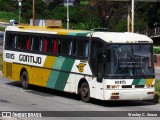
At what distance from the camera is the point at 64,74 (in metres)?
21.0

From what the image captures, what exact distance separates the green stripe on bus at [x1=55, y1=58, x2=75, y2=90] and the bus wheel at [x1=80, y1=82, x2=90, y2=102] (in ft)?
3.85

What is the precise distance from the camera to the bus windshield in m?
18.5

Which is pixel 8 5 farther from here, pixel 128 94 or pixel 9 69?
pixel 128 94

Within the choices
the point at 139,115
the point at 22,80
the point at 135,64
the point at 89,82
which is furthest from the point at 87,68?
the point at 22,80

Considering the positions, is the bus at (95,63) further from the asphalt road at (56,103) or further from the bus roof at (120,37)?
the asphalt road at (56,103)

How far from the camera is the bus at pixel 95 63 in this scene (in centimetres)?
1844

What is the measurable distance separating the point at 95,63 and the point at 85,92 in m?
1.24

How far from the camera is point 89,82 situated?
19.3m

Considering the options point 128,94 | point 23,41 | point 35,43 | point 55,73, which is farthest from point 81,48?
point 23,41

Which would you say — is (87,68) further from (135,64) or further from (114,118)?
→ (114,118)

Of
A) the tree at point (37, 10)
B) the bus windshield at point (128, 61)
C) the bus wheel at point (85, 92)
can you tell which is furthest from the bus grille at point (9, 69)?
the tree at point (37, 10)

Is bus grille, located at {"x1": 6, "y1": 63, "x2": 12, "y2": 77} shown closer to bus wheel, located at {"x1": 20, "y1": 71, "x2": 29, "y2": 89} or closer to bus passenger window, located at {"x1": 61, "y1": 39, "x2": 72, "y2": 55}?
bus wheel, located at {"x1": 20, "y1": 71, "x2": 29, "y2": 89}

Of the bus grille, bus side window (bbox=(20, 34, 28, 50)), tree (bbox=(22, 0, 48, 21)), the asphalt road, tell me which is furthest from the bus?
tree (bbox=(22, 0, 48, 21))

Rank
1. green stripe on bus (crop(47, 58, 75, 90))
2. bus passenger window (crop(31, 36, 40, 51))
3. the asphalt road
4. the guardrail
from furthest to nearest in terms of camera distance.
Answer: the guardrail
bus passenger window (crop(31, 36, 40, 51))
green stripe on bus (crop(47, 58, 75, 90))
the asphalt road
